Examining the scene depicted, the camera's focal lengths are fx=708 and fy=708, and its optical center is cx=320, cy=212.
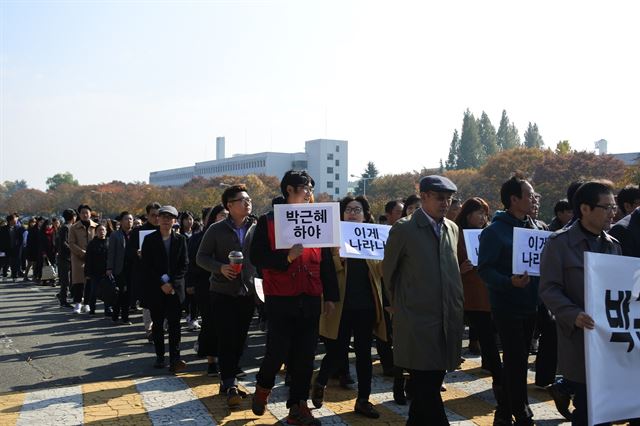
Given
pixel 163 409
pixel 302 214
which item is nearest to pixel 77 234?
pixel 163 409

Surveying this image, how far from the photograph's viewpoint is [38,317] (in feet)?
46.8

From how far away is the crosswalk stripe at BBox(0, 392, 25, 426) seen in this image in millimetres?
6211

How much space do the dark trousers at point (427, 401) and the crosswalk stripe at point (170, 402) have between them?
1900mm

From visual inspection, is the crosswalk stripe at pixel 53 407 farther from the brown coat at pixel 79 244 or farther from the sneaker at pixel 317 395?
the brown coat at pixel 79 244

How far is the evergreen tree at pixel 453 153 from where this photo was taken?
140 m

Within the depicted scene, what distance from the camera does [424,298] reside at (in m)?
5.23

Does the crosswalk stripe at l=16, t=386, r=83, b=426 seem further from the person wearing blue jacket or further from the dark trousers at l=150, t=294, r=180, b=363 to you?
the person wearing blue jacket

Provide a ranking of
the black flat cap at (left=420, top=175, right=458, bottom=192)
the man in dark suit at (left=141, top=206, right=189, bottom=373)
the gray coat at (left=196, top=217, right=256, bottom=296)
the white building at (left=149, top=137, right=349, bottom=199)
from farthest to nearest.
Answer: the white building at (left=149, top=137, right=349, bottom=199) → the man in dark suit at (left=141, top=206, right=189, bottom=373) → the gray coat at (left=196, top=217, right=256, bottom=296) → the black flat cap at (left=420, top=175, right=458, bottom=192)

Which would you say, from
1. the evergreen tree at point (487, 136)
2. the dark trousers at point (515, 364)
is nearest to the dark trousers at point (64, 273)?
the dark trousers at point (515, 364)

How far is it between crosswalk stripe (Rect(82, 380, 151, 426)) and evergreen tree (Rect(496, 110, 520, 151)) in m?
149

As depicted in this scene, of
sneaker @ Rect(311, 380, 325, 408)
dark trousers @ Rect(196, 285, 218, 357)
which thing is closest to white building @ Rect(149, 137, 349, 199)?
dark trousers @ Rect(196, 285, 218, 357)

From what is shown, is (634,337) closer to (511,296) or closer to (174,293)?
(511,296)

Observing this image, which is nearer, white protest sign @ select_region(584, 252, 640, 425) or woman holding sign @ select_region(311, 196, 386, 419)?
white protest sign @ select_region(584, 252, 640, 425)

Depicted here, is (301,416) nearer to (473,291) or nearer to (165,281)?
(473,291)
